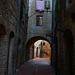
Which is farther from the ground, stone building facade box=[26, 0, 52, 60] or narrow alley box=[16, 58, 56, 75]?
stone building facade box=[26, 0, 52, 60]

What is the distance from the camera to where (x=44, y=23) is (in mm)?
14570

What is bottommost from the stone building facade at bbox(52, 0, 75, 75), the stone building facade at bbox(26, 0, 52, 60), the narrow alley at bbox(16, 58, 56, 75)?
the narrow alley at bbox(16, 58, 56, 75)

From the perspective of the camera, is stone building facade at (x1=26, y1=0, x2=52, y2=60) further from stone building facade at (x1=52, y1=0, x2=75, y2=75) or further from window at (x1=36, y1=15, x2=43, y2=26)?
stone building facade at (x1=52, y1=0, x2=75, y2=75)

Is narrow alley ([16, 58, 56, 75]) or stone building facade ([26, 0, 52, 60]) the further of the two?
stone building facade ([26, 0, 52, 60])

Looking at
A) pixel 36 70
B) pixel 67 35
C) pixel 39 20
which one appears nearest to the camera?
pixel 67 35

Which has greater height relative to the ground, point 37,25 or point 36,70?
point 37,25

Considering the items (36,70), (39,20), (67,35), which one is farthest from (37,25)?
(67,35)

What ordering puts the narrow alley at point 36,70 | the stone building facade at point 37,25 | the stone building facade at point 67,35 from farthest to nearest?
the stone building facade at point 37,25
the narrow alley at point 36,70
the stone building facade at point 67,35

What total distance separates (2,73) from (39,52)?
2267 cm

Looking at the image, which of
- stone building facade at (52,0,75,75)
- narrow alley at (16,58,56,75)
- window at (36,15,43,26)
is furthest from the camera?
window at (36,15,43,26)

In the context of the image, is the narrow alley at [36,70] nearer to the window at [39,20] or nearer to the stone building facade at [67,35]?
the stone building facade at [67,35]

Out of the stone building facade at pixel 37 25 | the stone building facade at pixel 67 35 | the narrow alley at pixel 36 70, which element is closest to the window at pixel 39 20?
the stone building facade at pixel 37 25

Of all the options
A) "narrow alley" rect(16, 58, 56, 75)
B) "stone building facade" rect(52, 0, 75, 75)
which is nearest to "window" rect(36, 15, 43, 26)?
"narrow alley" rect(16, 58, 56, 75)

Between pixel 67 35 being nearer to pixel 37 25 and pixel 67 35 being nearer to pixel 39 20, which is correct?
pixel 37 25
